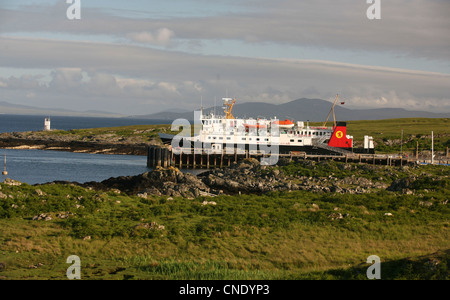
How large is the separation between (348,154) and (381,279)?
57892 mm

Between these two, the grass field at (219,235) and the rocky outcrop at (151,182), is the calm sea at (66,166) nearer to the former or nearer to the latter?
the rocky outcrop at (151,182)

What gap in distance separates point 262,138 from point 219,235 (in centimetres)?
5494

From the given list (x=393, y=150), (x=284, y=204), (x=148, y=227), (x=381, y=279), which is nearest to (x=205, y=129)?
(x=393, y=150)

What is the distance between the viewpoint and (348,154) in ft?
244

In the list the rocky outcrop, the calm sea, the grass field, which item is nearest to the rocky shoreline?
the rocky outcrop

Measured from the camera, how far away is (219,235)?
84.7ft

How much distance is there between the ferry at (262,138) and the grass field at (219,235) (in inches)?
1627

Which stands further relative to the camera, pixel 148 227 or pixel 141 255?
pixel 148 227

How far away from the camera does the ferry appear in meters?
79.0

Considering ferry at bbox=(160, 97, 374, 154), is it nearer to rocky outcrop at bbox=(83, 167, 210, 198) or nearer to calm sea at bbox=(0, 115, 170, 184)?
calm sea at bbox=(0, 115, 170, 184)

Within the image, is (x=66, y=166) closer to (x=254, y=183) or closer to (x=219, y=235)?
(x=254, y=183)

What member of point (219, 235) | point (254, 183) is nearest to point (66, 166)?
point (254, 183)

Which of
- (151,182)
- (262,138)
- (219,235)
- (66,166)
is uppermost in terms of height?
(262,138)
